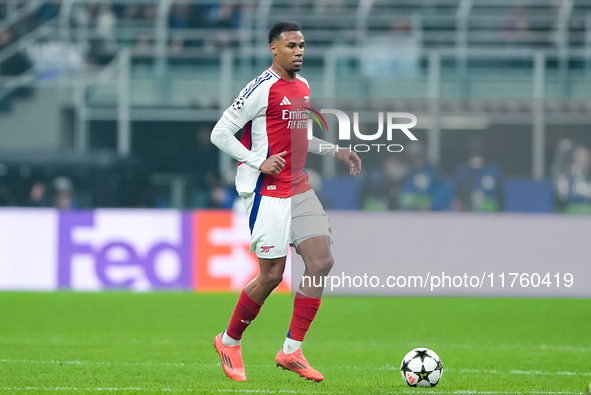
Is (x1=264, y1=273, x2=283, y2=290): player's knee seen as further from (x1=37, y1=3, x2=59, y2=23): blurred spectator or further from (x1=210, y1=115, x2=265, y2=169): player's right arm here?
(x1=37, y1=3, x2=59, y2=23): blurred spectator

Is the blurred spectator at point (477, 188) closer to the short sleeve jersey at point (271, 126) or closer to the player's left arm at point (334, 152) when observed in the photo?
the player's left arm at point (334, 152)

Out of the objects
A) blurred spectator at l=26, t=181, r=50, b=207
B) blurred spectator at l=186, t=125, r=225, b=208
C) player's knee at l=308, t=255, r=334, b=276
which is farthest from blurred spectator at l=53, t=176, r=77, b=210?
player's knee at l=308, t=255, r=334, b=276

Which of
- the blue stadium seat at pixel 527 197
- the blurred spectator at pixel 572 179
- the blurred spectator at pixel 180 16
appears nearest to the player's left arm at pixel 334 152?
the blue stadium seat at pixel 527 197

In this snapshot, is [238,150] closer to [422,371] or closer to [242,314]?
[242,314]

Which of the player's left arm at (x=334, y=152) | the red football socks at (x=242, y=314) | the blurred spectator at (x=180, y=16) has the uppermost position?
the blurred spectator at (x=180, y=16)

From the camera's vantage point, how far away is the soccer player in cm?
593

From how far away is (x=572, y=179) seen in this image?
528 inches

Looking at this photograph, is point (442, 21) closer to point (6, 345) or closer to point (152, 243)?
point (152, 243)

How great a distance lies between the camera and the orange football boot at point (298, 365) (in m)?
5.93

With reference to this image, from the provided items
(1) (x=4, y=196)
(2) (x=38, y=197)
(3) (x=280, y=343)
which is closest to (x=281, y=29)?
(3) (x=280, y=343)

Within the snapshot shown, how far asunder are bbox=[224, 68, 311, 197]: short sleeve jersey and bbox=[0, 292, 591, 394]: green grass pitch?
117cm

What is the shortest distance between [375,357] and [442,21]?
37.0ft

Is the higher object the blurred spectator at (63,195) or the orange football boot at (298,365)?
the orange football boot at (298,365)

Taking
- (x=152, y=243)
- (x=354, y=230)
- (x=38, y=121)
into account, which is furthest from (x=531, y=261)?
(x=38, y=121)
